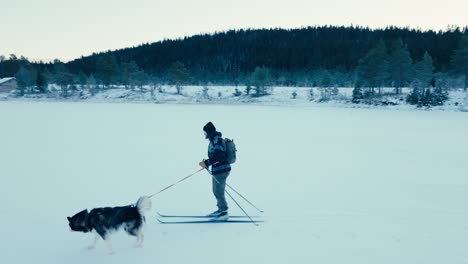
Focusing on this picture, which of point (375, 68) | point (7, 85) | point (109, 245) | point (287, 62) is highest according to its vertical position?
point (287, 62)

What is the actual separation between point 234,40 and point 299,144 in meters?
129

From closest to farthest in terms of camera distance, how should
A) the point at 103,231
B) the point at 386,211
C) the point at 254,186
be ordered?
the point at 103,231 < the point at 386,211 < the point at 254,186

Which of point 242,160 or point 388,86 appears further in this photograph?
point 388,86

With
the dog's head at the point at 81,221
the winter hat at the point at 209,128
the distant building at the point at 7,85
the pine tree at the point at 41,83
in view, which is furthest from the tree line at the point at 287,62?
the dog's head at the point at 81,221

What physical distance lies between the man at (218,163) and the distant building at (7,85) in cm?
8637

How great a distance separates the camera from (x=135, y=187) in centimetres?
932

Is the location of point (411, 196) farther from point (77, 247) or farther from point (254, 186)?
point (77, 247)

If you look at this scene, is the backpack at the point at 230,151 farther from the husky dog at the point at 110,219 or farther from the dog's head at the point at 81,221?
the dog's head at the point at 81,221

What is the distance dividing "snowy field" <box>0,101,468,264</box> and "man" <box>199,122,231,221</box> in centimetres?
37

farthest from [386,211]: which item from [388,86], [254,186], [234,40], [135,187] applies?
[234,40]

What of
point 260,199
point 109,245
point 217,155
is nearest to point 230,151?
point 217,155

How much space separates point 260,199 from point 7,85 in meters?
87.4

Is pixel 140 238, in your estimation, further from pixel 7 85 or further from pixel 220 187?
pixel 7 85

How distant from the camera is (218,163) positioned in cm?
681
